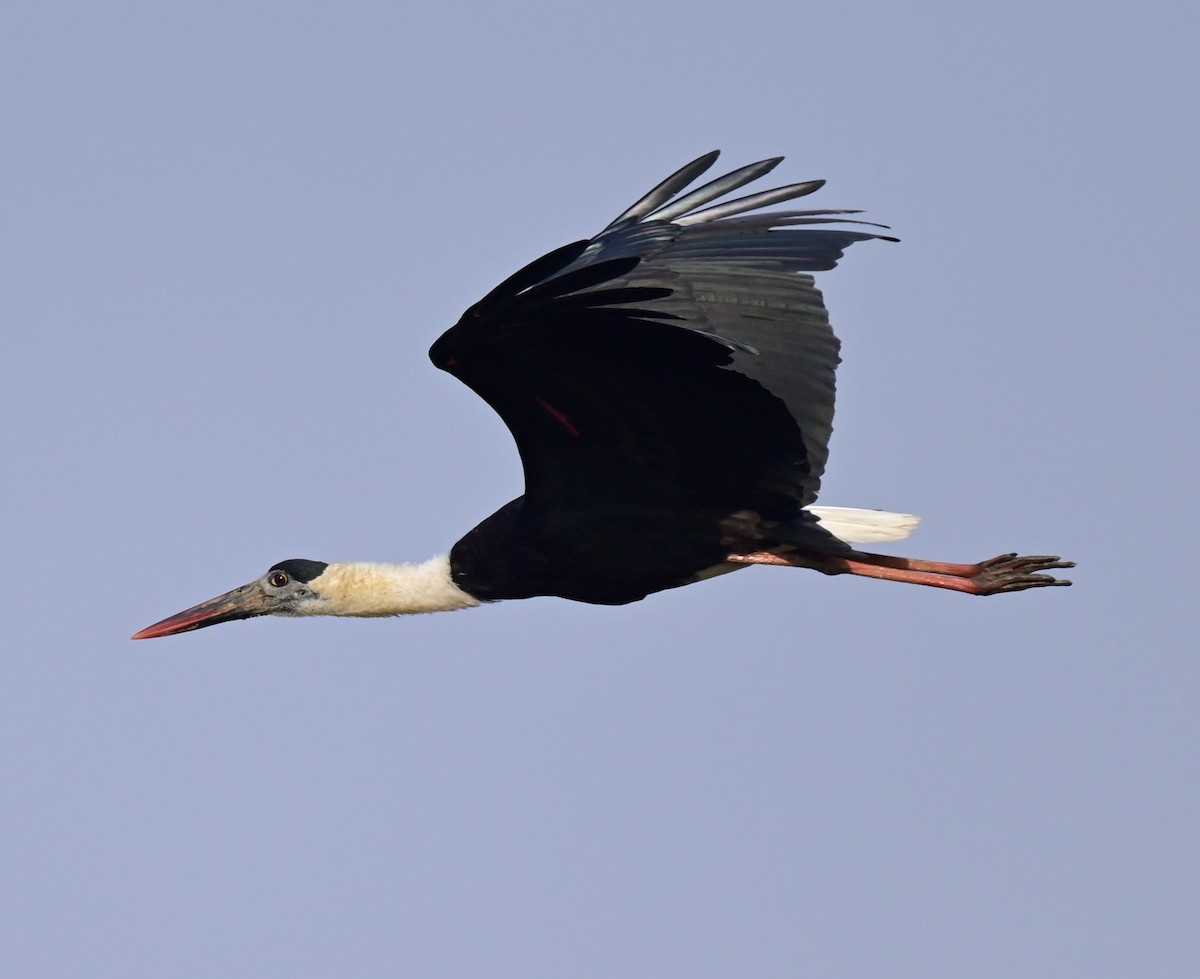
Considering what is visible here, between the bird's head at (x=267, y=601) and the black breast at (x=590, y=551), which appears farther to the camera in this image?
the bird's head at (x=267, y=601)

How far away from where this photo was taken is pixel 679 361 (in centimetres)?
849

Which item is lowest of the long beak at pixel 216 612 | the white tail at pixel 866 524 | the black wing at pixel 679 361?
the long beak at pixel 216 612

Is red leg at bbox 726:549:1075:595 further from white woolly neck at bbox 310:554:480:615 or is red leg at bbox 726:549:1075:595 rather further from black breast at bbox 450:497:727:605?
white woolly neck at bbox 310:554:480:615

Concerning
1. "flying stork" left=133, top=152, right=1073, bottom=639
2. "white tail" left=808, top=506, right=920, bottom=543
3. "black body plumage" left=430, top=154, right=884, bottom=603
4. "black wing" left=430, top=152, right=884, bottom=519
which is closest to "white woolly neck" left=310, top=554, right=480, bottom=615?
"flying stork" left=133, top=152, right=1073, bottom=639

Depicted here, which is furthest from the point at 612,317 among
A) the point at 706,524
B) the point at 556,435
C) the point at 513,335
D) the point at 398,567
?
the point at 398,567

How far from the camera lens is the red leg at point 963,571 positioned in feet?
33.0

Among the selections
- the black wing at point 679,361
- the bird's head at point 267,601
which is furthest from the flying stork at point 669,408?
the bird's head at point 267,601

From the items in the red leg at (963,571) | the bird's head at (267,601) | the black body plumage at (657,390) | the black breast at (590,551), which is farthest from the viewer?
the bird's head at (267,601)

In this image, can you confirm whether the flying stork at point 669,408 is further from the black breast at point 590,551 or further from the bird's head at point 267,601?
the bird's head at point 267,601

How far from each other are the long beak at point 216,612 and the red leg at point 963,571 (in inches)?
125

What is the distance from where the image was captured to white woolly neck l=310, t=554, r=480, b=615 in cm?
1029

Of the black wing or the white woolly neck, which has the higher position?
the black wing

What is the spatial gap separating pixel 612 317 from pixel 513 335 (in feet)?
1.46

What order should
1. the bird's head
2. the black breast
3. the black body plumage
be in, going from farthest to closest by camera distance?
the bird's head → the black breast → the black body plumage
